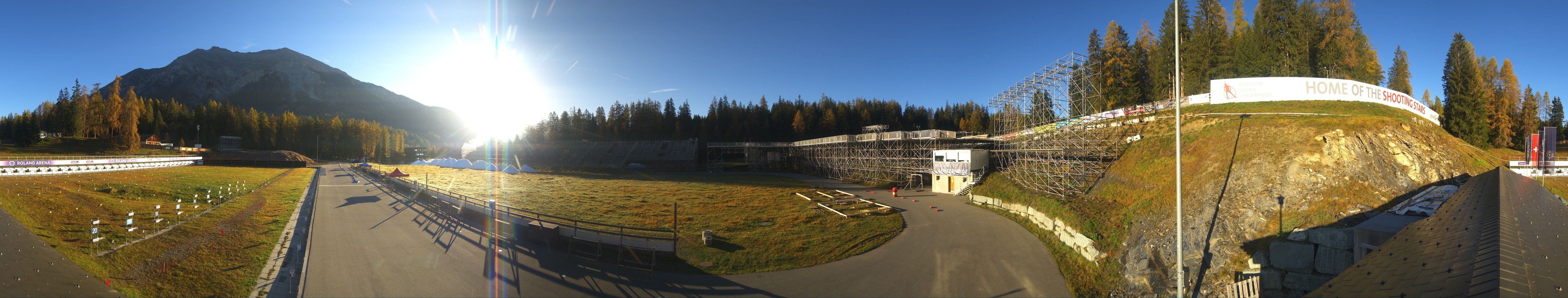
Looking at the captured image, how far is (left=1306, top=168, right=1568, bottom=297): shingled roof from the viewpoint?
126 inches

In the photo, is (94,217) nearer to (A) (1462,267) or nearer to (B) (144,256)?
(B) (144,256)

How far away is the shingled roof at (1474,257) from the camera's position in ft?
10.5

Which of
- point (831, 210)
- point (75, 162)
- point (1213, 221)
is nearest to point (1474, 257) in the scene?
point (1213, 221)

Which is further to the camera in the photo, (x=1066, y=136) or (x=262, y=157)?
(x=262, y=157)

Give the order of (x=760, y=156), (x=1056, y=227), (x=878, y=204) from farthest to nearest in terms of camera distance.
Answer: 1. (x=760, y=156)
2. (x=878, y=204)
3. (x=1056, y=227)

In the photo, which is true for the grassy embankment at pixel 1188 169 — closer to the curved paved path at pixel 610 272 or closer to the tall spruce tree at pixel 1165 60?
the curved paved path at pixel 610 272

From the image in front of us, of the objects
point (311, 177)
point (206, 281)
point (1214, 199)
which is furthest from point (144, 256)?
point (311, 177)

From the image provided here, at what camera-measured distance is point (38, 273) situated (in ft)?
25.3

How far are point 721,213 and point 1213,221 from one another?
52.4ft

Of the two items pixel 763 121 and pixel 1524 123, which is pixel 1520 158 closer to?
pixel 1524 123

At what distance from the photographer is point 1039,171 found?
21984mm

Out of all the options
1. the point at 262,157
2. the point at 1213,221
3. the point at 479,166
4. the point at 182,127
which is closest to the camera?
the point at 1213,221

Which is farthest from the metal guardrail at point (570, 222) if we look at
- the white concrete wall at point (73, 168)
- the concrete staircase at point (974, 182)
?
the white concrete wall at point (73, 168)

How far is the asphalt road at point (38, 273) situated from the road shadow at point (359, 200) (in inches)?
418
